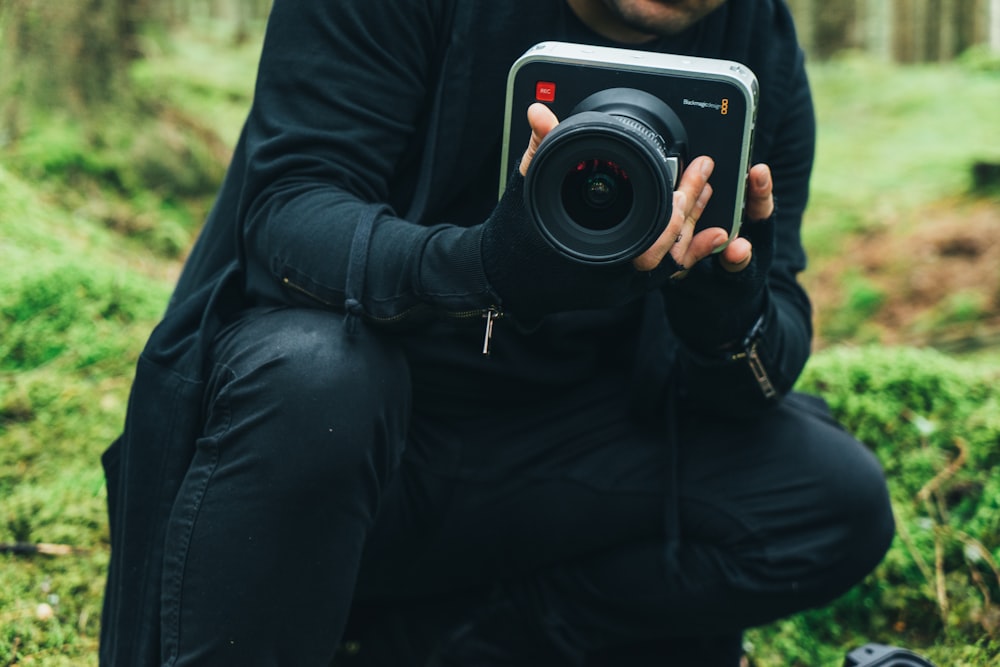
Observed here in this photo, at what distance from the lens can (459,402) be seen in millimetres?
1754

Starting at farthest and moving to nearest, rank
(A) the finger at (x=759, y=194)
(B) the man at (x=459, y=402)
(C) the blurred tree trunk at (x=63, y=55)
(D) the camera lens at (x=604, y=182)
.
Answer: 1. (C) the blurred tree trunk at (x=63, y=55)
2. (A) the finger at (x=759, y=194)
3. (B) the man at (x=459, y=402)
4. (D) the camera lens at (x=604, y=182)

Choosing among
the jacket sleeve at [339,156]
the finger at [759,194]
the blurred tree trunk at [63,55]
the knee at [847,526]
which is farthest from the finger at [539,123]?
the blurred tree trunk at [63,55]

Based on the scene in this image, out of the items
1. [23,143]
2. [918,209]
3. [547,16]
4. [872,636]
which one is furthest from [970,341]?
[23,143]

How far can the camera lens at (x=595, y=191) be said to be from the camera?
4.25 feet

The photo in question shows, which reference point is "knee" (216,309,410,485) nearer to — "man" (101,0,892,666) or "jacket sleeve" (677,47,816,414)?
"man" (101,0,892,666)

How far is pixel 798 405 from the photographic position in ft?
6.26

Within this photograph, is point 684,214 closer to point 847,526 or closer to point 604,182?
point 604,182

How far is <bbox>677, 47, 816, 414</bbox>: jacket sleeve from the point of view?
1.63 metres

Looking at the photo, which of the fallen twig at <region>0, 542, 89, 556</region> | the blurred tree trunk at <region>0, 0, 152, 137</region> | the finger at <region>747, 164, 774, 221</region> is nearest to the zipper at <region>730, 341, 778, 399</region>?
the finger at <region>747, 164, 774, 221</region>

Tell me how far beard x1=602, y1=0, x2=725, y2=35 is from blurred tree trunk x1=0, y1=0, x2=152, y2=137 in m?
2.55

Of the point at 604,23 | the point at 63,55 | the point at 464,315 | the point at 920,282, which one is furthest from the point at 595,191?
the point at 920,282

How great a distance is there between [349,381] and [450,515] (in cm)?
47

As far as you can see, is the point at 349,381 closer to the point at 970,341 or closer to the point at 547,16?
the point at 547,16

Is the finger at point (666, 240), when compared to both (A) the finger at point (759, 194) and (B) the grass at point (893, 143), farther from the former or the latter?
(B) the grass at point (893, 143)
